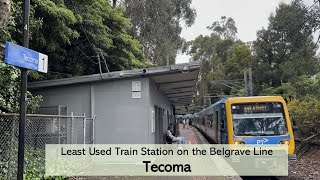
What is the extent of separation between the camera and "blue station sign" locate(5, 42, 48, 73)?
535 cm

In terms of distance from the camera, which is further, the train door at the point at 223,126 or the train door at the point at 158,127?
the train door at the point at 158,127

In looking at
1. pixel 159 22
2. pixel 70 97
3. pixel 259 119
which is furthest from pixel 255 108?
pixel 159 22

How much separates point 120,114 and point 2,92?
3848mm

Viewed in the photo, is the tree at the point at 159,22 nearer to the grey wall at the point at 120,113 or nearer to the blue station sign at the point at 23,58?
the grey wall at the point at 120,113

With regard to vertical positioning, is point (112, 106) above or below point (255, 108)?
above

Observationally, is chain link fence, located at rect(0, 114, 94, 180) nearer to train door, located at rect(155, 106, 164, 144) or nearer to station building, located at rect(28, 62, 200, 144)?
station building, located at rect(28, 62, 200, 144)

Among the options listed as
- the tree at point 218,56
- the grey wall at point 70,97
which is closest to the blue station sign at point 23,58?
the grey wall at point 70,97

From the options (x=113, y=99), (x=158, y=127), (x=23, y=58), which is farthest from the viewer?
(x=158, y=127)

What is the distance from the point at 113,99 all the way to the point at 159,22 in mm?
17087

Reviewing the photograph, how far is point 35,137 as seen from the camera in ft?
33.0

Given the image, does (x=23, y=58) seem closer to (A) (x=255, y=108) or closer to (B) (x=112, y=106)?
(B) (x=112, y=106)

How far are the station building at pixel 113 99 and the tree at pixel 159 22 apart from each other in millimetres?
16410

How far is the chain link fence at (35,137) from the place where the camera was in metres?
7.29

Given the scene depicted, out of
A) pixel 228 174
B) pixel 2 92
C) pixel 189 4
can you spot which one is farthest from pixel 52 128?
pixel 189 4
